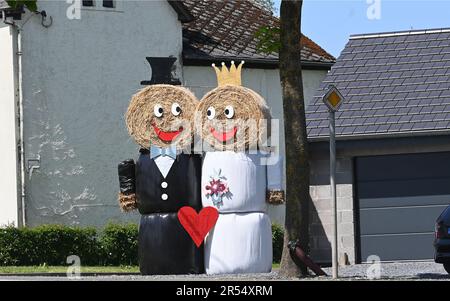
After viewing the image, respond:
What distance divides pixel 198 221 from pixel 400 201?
640 cm

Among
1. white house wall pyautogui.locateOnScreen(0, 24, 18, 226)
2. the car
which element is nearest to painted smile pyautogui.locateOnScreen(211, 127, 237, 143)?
→ the car

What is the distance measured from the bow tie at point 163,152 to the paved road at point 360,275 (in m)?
1.88

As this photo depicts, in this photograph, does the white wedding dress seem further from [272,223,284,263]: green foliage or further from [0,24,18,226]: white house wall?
[0,24,18,226]: white house wall

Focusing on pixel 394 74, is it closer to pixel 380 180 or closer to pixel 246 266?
pixel 380 180

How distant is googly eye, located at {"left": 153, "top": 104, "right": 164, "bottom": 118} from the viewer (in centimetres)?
2166

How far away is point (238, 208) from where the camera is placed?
69.1ft

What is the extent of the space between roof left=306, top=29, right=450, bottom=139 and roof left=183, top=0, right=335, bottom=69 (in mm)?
4849

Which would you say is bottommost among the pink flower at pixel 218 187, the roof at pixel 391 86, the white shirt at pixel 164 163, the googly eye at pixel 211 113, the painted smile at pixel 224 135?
the pink flower at pixel 218 187

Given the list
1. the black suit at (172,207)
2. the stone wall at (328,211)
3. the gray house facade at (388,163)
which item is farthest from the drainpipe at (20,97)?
the black suit at (172,207)

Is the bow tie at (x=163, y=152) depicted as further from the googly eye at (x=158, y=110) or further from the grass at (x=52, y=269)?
the grass at (x=52, y=269)

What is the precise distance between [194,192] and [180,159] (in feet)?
1.82

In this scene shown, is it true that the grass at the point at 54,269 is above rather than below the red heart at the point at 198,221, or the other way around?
below

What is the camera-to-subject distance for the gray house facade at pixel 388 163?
26219mm
